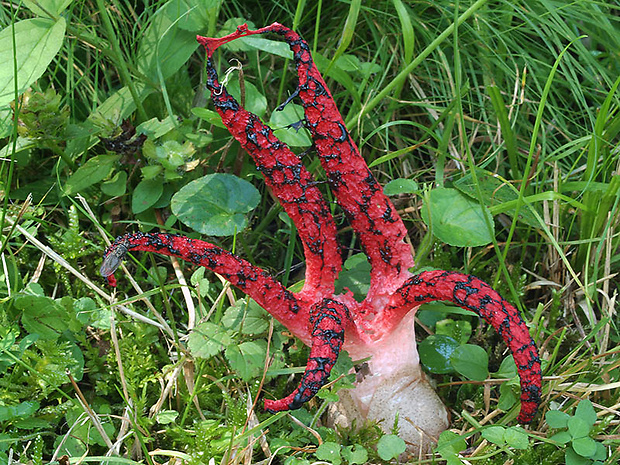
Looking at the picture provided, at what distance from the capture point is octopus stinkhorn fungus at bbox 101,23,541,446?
170cm

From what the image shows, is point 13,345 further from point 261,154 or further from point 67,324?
point 261,154

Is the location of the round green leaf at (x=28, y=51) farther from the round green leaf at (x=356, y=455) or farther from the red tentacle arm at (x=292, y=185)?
the round green leaf at (x=356, y=455)

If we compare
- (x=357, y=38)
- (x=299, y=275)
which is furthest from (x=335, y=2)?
(x=299, y=275)

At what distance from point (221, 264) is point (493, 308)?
0.79m

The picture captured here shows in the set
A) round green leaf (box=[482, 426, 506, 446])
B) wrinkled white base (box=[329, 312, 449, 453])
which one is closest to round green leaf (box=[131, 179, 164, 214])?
wrinkled white base (box=[329, 312, 449, 453])

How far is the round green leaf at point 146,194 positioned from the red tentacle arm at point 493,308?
118cm

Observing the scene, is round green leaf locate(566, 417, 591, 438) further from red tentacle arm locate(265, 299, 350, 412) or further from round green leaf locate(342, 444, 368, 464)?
red tentacle arm locate(265, 299, 350, 412)

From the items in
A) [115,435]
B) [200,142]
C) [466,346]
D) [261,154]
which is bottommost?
[115,435]

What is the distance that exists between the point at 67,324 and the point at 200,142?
0.90 m

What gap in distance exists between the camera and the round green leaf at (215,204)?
2199 mm

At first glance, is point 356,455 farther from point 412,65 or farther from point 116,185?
point 116,185

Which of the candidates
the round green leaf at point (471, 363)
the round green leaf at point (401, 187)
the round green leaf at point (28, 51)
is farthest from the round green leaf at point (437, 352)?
the round green leaf at point (28, 51)

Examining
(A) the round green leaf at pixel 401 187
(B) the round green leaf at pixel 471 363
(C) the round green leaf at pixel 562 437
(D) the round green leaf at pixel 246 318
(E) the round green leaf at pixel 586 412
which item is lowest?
(C) the round green leaf at pixel 562 437

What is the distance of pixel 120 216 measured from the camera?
2.73m
